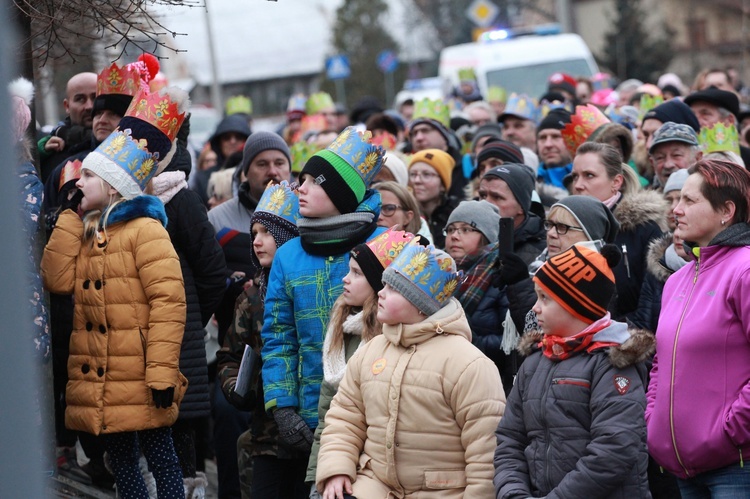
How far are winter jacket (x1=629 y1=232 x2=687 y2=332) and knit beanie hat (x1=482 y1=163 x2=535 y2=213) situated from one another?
958 millimetres

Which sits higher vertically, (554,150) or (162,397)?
(554,150)

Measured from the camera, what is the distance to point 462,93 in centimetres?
1681

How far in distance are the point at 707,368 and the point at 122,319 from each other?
9.41 feet

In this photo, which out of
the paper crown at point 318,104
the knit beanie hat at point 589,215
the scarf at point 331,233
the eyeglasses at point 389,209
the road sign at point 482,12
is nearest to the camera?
the scarf at point 331,233

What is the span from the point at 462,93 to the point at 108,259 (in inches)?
461

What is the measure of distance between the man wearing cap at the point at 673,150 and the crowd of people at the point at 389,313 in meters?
0.02

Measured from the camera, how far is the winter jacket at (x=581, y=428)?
402cm

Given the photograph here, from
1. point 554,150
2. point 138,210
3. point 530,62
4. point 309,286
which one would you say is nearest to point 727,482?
point 309,286

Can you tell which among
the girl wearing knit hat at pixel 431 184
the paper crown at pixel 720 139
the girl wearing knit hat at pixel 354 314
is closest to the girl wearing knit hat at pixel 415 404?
the girl wearing knit hat at pixel 354 314

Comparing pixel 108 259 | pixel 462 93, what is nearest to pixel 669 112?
pixel 108 259

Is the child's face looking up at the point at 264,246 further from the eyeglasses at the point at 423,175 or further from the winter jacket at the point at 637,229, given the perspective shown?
the eyeglasses at the point at 423,175

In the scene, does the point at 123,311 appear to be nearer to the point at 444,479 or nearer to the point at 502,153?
the point at 444,479

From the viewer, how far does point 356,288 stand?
5012 mm

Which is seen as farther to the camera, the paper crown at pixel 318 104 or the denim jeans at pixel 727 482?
the paper crown at pixel 318 104
